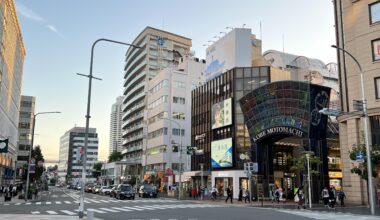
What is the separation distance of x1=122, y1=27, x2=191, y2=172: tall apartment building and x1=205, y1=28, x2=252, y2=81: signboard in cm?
3745

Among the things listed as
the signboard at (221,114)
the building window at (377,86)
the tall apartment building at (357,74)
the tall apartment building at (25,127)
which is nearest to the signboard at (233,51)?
the signboard at (221,114)

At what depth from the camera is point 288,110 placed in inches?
1724

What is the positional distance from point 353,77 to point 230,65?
31474mm

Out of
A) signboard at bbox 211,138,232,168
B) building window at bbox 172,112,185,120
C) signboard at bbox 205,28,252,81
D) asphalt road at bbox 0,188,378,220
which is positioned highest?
signboard at bbox 205,28,252,81

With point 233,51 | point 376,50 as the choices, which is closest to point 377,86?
point 376,50

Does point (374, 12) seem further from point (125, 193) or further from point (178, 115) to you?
point (178, 115)

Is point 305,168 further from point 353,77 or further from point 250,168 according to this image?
point 353,77

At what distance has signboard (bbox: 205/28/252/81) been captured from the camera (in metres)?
66.8

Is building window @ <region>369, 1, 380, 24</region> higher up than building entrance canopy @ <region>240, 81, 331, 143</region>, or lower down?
higher up

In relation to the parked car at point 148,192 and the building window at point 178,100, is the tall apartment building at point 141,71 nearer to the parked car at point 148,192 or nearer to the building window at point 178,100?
the building window at point 178,100

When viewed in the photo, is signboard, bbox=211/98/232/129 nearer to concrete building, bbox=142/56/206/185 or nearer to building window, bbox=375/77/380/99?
concrete building, bbox=142/56/206/185

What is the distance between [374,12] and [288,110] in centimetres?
1301

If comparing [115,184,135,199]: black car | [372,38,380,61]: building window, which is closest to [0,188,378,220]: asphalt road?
[372,38,380,61]: building window

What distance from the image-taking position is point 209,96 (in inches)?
2761
